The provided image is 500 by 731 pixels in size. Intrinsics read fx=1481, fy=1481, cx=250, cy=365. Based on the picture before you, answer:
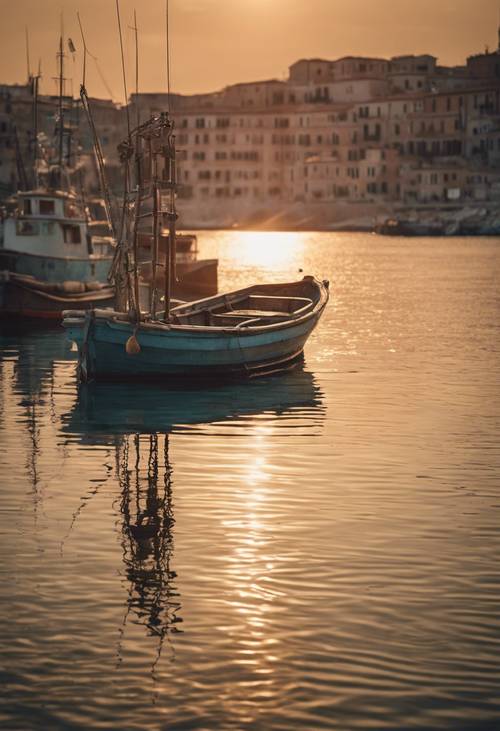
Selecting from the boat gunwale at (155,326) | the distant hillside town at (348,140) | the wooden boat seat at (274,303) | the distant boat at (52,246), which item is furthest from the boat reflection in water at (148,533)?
the distant hillside town at (348,140)

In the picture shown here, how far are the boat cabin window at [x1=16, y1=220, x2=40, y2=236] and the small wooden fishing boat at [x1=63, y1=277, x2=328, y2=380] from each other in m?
14.6

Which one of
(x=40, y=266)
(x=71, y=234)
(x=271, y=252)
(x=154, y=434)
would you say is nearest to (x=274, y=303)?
(x=154, y=434)

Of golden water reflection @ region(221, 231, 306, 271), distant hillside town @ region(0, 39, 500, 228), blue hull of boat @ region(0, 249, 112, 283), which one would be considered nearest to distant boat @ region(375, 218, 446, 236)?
distant hillside town @ region(0, 39, 500, 228)

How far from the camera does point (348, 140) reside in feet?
604

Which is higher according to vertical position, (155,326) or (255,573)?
(155,326)

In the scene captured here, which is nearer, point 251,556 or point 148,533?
point 251,556

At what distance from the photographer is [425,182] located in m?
172

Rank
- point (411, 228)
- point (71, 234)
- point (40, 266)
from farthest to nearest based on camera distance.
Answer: point (411, 228) < point (71, 234) < point (40, 266)

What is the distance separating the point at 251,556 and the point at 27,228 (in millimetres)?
30616

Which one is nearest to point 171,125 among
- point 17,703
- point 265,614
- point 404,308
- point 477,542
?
point 477,542

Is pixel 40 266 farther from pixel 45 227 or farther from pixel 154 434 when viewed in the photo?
pixel 154 434

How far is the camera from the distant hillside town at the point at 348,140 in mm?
169875

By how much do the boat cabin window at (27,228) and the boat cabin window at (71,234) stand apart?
0.81 metres

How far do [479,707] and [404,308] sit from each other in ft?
141
